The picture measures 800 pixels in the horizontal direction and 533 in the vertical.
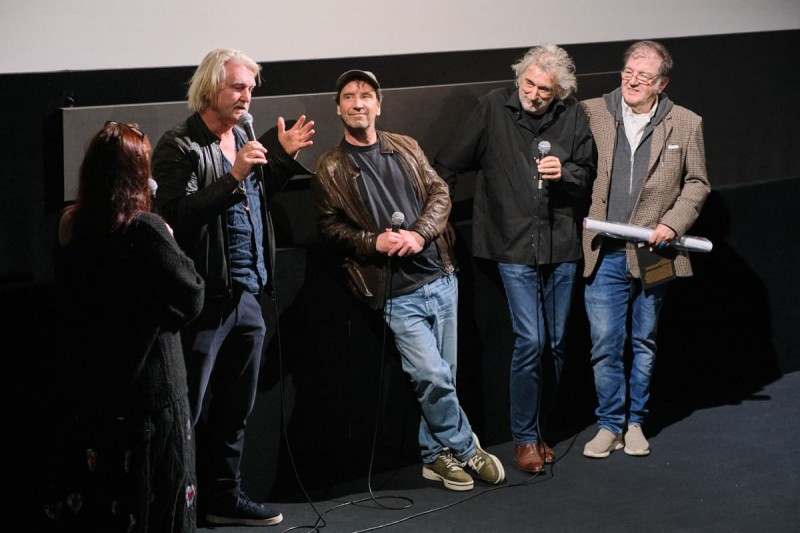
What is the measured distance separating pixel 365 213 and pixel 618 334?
131 cm

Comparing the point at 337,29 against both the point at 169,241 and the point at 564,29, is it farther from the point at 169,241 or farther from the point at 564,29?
the point at 169,241

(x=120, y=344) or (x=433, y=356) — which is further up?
(x=120, y=344)

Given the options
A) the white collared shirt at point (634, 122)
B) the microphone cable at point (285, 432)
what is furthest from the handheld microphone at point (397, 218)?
the white collared shirt at point (634, 122)

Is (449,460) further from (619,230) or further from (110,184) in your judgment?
(110,184)

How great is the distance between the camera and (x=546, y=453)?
4.90 m

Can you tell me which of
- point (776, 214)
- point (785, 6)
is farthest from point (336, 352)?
point (785, 6)

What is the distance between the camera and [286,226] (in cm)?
448

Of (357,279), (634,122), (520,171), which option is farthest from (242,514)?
(634,122)

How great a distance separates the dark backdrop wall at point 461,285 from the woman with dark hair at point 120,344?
0.86 ft

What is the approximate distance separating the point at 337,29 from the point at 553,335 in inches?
61.3

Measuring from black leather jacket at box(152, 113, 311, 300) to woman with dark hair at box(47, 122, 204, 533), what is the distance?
493 mm

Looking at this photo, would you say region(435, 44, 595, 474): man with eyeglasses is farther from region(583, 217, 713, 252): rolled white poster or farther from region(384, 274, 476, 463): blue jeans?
region(384, 274, 476, 463): blue jeans

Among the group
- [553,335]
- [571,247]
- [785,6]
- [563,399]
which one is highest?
[785,6]

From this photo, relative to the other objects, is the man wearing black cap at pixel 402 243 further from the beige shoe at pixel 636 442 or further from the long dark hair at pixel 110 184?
the long dark hair at pixel 110 184
